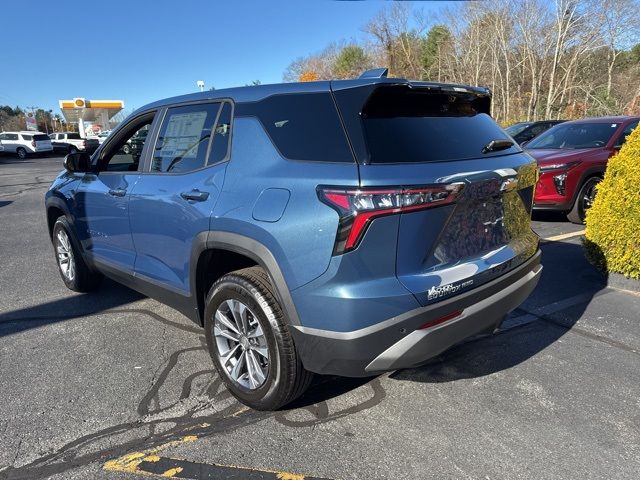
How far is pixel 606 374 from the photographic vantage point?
3.07 m

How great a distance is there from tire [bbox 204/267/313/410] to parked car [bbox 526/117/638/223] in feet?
18.8

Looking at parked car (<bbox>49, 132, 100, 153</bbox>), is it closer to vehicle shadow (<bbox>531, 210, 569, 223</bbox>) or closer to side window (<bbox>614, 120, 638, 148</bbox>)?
vehicle shadow (<bbox>531, 210, 569, 223</bbox>)

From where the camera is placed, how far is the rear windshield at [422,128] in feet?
7.47

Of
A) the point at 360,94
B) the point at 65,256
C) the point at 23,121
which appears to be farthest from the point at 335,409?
the point at 23,121

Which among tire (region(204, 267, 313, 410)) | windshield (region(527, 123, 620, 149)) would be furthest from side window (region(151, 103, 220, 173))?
windshield (region(527, 123, 620, 149))

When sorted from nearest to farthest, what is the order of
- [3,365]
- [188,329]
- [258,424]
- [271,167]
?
[271,167] < [258,424] < [3,365] < [188,329]

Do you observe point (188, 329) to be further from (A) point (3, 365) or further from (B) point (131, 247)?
(A) point (3, 365)

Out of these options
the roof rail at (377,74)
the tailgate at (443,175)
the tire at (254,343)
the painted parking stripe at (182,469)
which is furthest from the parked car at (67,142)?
the tailgate at (443,175)

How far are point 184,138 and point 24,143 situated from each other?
34.7 m

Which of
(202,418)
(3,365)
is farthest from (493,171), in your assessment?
(3,365)

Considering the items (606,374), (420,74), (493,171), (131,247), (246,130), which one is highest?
(420,74)

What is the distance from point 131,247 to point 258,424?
1.77 meters

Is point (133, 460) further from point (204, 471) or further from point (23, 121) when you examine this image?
point (23, 121)

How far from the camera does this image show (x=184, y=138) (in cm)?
325
